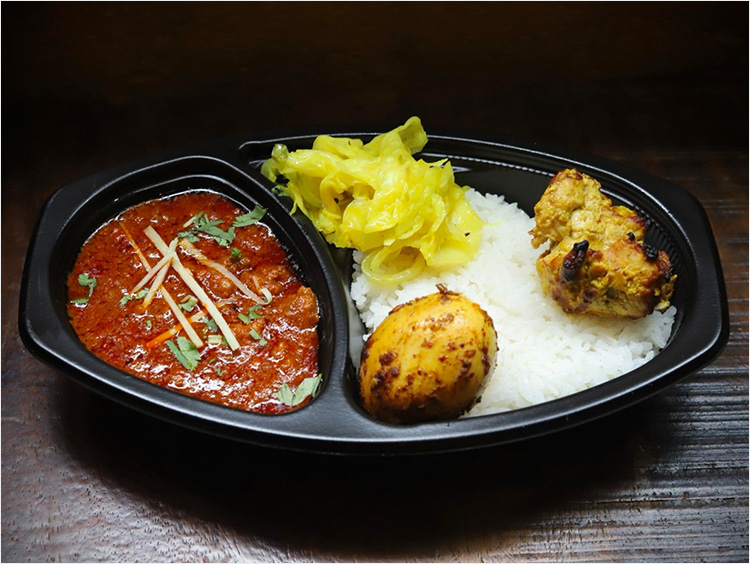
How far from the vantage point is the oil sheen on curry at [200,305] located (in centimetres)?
285

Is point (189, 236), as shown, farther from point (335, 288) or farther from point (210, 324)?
point (335, 288)

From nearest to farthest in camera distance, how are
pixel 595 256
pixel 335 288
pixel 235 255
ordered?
pixel 595 256 → pixel 335 288 → pixel 235 255

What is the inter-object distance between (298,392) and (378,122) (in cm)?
135

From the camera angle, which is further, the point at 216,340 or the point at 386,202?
the point at 386,202

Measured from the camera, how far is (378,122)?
11.6 feet

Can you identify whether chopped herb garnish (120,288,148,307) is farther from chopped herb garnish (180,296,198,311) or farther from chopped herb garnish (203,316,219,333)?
chopped herb garnish (203,316,219,333)

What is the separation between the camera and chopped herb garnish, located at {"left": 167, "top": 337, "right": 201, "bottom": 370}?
9.41 feet

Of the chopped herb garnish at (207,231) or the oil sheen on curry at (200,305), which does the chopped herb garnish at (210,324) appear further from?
the chopped herb garnish at (207,231)

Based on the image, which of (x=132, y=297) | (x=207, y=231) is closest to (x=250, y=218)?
(x=207, y=231)

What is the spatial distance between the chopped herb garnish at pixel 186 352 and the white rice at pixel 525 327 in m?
0.67

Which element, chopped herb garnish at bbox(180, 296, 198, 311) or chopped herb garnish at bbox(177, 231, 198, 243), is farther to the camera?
chopped herb garnish at bbox(177, 231, 198, 243)

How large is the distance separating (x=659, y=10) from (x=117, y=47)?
8.34ft

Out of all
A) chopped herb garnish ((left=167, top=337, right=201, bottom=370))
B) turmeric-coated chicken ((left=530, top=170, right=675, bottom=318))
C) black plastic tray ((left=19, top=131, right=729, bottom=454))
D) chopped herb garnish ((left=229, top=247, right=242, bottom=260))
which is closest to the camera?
black plastic tray ((left=19, top=131, right=729, bottom=454))

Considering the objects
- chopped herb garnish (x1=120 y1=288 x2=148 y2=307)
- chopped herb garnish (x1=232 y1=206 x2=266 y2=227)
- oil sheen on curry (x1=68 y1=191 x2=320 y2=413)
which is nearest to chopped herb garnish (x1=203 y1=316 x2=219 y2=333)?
oil sheen on curry (x1=68 y1=191 x2=320 y2=413)
